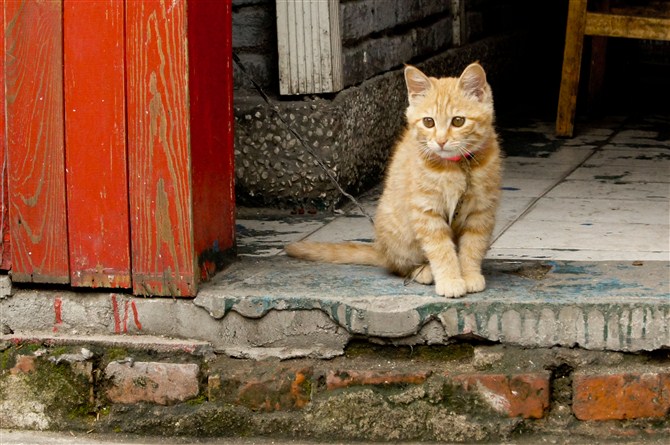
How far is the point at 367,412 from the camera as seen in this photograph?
340cm

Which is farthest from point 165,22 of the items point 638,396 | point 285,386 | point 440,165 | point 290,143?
point 638,396

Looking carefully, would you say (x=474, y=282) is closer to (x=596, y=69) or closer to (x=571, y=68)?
(x=571, y=68)

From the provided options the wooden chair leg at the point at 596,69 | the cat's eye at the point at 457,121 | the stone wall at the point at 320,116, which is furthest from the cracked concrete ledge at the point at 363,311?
the wooden chair leg at the point at 596,69

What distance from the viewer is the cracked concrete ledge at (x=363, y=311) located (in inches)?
130

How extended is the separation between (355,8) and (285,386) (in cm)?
196

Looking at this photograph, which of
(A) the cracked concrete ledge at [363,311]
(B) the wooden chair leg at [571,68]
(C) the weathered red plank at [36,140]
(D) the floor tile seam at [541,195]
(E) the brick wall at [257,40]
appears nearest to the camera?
(A) the cracked concrete ledge at [363,311]

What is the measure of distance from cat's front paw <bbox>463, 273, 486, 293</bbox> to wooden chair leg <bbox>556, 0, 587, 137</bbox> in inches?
116

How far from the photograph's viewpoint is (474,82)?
346 centimetres

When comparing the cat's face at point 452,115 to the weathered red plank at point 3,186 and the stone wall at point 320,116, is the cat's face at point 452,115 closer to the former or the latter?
the stone wall at point 320,116

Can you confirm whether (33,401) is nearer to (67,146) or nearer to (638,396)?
(67,146)

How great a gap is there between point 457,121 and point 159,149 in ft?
2.93

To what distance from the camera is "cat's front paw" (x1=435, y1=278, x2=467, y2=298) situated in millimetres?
3355

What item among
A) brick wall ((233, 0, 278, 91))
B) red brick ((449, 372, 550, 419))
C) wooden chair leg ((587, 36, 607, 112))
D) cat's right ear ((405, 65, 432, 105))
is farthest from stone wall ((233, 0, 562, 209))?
wooden chair leg ((587, 36, 607, 112))

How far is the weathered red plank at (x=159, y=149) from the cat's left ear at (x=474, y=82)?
2.73 feet
